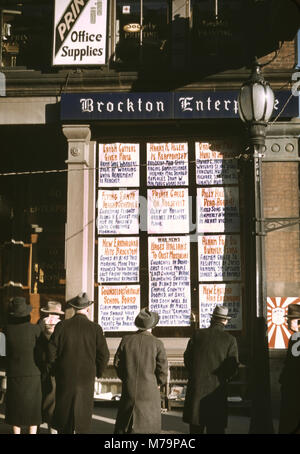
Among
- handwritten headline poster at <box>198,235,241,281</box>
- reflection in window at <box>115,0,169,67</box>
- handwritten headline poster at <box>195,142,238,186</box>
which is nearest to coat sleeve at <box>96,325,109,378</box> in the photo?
handwritten headline poster at <box>198,235,241,281</box>

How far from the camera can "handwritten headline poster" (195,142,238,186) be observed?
1130 centimetres

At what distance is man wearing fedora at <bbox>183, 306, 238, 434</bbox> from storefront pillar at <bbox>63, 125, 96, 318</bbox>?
462 cm

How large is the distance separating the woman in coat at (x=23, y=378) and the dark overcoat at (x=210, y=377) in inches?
74.7

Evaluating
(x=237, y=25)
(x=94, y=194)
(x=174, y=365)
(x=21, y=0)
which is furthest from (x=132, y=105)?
(x=174, y=365)

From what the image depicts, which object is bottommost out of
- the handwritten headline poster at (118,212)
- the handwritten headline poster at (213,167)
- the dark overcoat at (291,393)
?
the dark overcoat at (291,393)

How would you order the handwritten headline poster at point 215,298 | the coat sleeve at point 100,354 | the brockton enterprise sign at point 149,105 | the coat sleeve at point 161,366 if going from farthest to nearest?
1. the handwritten headline poster at point 215,298
2. the brockton enterprise sign at point 149,105
3. the coat sleeve at point 100,354
4. the coat sleeve at point 161,366

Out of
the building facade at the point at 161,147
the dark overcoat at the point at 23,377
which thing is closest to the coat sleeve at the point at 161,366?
the dark overcoat at the point at 23,377

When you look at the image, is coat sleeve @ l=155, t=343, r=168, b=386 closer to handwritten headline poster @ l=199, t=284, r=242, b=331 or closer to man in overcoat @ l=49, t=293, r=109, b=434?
man in overcoat @ l=49, t=293, r=109, b=434

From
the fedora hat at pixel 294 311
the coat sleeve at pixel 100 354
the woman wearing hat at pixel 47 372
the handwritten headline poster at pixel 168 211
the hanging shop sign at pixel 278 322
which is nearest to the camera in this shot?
the coat sleeve at pixel 100 354

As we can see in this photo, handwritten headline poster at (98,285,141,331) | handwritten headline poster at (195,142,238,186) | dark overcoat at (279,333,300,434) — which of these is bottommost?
dark overcoat at (279,333,300,434)

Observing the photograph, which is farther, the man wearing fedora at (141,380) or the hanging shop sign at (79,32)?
A: the hanging shop sign at (79,32)

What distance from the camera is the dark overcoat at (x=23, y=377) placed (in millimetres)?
6875

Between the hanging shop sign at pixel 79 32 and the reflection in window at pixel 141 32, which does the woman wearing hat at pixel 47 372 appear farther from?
the reflection in window at pixel 141 32

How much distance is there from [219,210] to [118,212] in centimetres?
205
